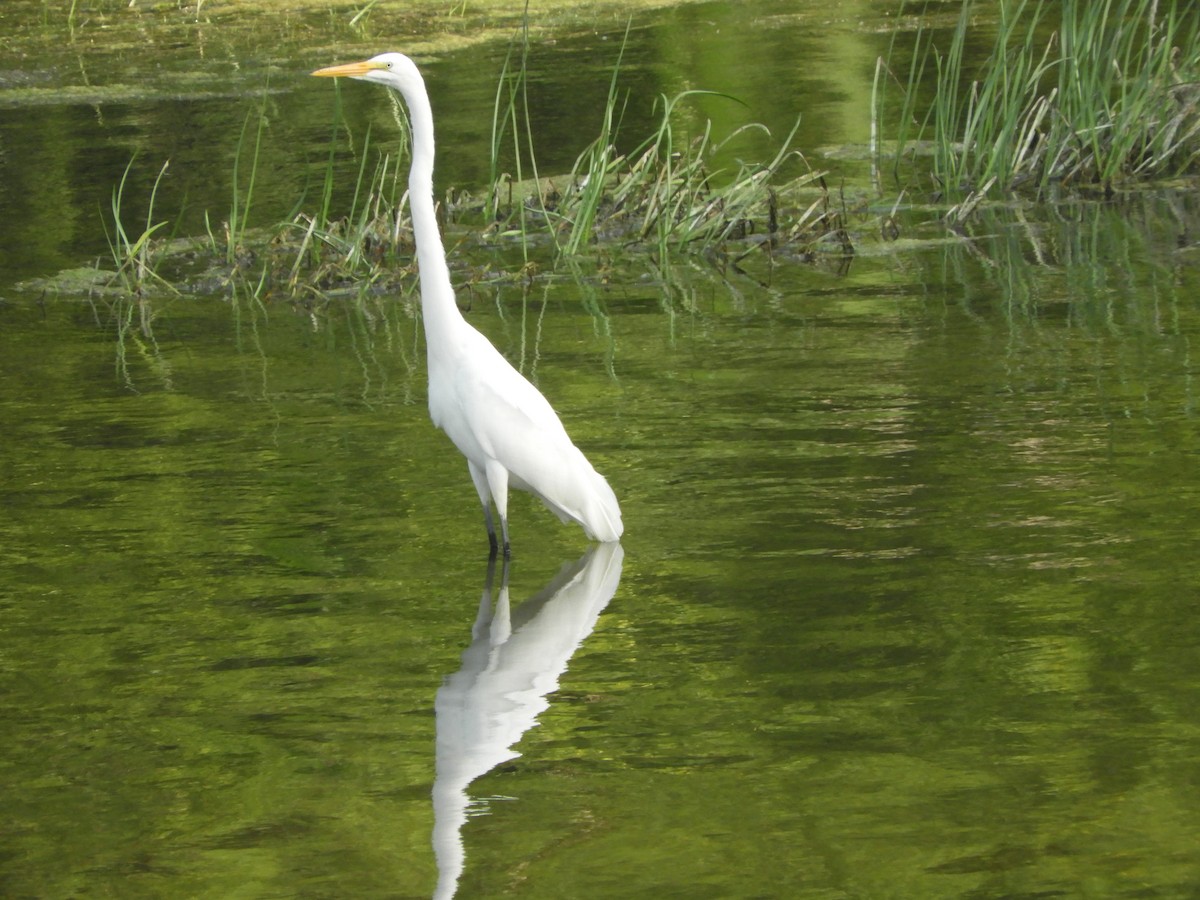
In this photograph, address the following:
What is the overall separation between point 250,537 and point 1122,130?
19.0 ft

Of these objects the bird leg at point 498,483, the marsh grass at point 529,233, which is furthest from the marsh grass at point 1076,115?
the bird leg at point 498,483

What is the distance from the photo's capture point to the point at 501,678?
14.8ft

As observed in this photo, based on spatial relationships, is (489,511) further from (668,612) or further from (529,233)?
(529,233)

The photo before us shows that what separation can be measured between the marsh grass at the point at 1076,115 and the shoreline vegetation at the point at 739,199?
0.05 ft

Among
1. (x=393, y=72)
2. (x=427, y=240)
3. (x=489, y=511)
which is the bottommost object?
(x=489, y=511)

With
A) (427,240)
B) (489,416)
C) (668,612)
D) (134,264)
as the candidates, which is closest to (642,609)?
(668,612)

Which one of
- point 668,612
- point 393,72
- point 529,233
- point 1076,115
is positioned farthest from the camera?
point 529,233

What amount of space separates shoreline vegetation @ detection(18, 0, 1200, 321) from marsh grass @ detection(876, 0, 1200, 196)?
2cm

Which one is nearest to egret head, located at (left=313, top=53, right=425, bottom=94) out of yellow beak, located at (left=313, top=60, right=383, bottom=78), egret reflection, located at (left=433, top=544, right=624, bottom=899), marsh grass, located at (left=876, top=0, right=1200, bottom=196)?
yellow beak, located at (left=313, top=60, right=383, bottom=78)

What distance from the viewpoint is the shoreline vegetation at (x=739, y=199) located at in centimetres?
924

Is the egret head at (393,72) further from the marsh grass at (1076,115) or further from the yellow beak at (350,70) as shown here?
the marsh grass at (1076,115)

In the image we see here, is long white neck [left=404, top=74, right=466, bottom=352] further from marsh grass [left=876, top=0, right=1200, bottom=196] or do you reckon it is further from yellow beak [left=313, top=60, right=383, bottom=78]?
marsh grass [left=876, top=0, right=1200, bottom=196]

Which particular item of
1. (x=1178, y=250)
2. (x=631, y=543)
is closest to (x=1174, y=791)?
(x=631, y=543)

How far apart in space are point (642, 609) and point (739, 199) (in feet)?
16.1
